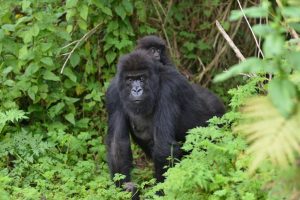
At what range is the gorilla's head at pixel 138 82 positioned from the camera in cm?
468

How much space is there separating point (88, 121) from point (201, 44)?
63.1 inches

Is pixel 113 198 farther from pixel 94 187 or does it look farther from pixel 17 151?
pixel 17 151

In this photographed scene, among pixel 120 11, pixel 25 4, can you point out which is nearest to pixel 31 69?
pixel 25 4

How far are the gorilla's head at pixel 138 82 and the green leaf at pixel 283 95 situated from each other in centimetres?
296

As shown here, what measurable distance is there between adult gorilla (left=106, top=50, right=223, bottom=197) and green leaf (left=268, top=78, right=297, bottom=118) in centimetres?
281

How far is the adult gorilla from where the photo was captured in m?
4.68

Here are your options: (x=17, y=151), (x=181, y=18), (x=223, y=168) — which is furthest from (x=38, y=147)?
(x=181, y=18)

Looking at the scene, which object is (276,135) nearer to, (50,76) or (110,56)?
(50,76)

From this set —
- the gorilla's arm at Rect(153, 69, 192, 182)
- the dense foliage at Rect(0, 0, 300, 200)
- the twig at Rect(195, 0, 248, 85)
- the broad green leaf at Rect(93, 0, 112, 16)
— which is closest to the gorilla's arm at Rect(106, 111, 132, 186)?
the dense foliage at Rect(0, 0, 300, 200)

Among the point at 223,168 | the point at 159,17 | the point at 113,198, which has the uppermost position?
the point at 159,17

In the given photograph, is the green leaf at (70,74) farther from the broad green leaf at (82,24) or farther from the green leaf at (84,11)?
the green leaf at (84,11)

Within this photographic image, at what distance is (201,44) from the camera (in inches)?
267

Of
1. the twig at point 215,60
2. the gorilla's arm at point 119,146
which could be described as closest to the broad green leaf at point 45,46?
the gorilla's arm at point 119,146

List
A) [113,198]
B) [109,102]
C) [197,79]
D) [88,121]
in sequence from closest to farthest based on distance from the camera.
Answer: [113,198]
[109,102]
[88,121]
[197,79]
